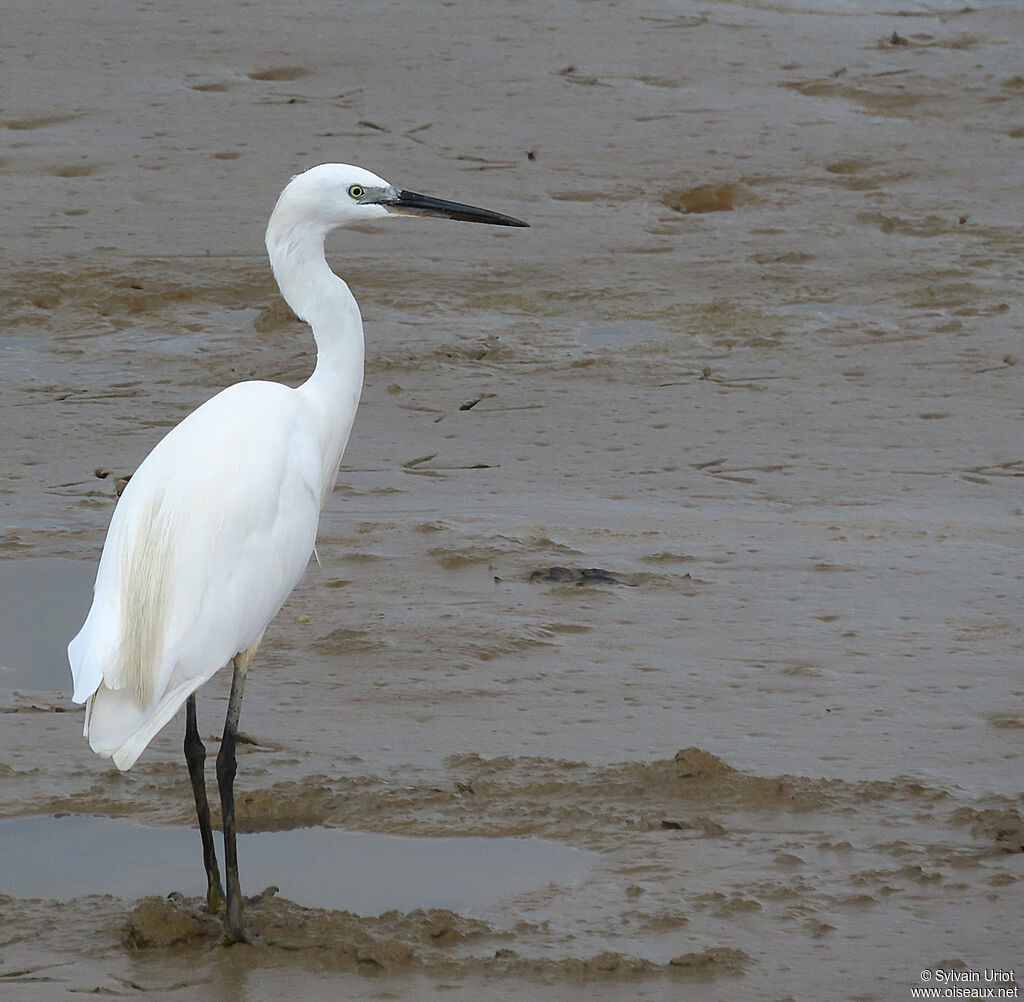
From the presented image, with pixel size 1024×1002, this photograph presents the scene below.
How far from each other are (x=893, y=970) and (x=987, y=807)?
0.73 meters

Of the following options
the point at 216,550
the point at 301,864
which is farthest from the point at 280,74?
the point at 301,864

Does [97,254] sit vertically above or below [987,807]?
above

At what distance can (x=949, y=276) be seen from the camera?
754 cm

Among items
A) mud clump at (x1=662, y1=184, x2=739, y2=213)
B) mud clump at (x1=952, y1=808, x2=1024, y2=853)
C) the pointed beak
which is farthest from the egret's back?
mud clump at (x1=662, y1=184, x2=739, y2=213)

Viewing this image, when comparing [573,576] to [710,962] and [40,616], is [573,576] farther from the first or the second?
[710,962]

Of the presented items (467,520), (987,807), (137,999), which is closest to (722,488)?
(467,520)

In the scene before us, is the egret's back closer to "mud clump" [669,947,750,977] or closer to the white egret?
the white egret

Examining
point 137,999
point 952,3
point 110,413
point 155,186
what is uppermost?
point 952,3

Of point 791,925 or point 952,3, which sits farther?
point 952,3

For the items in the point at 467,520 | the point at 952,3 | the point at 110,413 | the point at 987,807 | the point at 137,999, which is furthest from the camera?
the point at 952,3

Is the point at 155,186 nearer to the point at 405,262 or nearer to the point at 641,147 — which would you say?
the point at 405,262

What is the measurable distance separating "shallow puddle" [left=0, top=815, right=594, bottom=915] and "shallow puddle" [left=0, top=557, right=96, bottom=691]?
0.73m

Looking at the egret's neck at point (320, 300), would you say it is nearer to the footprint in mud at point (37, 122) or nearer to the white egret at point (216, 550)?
the white egret at point (216, 550)

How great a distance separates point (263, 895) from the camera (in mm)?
3484
